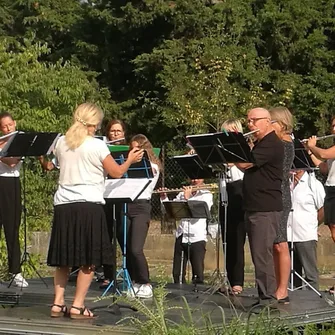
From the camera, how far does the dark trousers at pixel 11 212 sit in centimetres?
795

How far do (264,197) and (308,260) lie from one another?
7.28ft

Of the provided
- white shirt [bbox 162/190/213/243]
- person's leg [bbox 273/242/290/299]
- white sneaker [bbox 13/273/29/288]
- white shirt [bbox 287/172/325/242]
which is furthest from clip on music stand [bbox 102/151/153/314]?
white shirt [bbox 162/190/213/243]

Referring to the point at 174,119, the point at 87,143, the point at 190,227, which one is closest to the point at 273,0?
the point at 174,119

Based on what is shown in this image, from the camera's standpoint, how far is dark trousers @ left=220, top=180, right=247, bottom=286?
7.79 meters

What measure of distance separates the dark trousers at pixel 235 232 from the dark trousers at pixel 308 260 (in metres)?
1.00

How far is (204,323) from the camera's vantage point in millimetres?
5848

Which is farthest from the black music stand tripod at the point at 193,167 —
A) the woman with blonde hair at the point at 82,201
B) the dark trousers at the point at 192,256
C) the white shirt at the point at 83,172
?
the dark trousers at the point at 192,256

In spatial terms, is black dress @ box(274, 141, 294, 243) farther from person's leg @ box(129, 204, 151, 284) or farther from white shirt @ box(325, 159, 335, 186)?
person's leg @ box(129, 204, 151, 284)

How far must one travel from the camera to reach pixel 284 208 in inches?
278

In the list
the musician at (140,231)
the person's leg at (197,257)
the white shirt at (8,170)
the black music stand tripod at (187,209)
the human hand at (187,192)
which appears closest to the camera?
the musician at (140,231)

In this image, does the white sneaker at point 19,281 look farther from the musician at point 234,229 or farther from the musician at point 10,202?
the musician at point 234,229

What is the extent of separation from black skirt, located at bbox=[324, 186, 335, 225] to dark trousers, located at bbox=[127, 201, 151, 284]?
166 cm

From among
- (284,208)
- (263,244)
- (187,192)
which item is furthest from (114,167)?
(187,192)

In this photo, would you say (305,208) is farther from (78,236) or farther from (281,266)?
(78,236)
